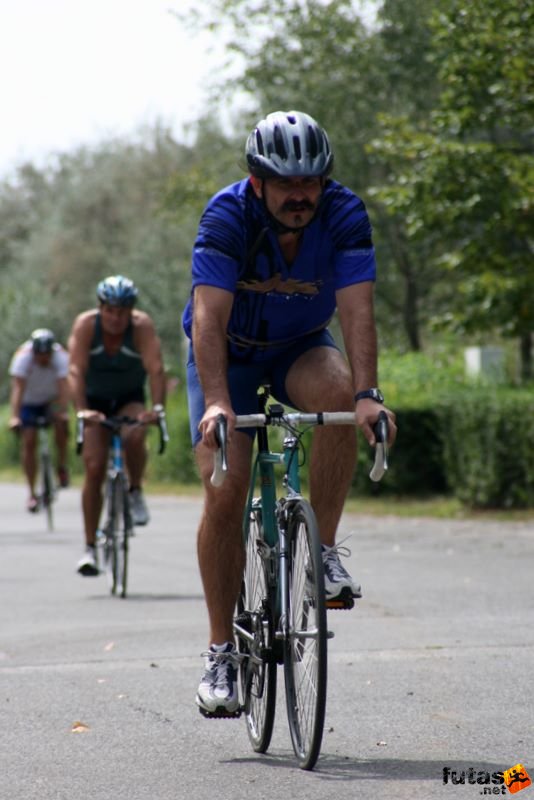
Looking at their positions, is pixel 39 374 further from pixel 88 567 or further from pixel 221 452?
pixel 221 452

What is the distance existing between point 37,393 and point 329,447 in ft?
39.6

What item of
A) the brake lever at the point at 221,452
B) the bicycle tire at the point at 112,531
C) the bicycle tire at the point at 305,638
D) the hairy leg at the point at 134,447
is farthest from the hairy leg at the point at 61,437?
the brake lever at the point at 221,452

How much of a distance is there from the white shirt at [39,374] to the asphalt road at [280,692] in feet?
15.5

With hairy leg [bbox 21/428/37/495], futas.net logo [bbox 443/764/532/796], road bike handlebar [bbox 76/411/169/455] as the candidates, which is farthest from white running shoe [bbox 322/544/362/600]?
hairy leg [bbox 21/428/37/495]

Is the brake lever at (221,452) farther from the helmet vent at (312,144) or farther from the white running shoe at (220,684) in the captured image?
the helmet vent at (312,144)

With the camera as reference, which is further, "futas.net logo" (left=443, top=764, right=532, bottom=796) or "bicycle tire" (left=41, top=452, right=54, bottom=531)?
"bicycle tire" (left=41, top=452, right=54, bottom=531)

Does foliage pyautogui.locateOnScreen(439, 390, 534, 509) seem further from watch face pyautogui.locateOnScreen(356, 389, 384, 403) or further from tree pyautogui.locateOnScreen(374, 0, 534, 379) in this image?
watch face pyautogui.locateOnScreen(356, 389, 384, 403)

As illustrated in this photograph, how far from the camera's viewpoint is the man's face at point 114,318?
10.3 m

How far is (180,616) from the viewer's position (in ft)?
30.0

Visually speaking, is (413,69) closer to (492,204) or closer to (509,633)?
(492,204)

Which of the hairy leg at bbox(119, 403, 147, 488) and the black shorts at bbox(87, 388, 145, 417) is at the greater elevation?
the black shorts at bbox(87, 388, 145, 417)

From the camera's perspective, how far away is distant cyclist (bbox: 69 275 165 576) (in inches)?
408

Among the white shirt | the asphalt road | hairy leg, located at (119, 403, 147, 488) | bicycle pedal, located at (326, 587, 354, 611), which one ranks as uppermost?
the white shirt

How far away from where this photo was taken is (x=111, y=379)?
10.7 m
